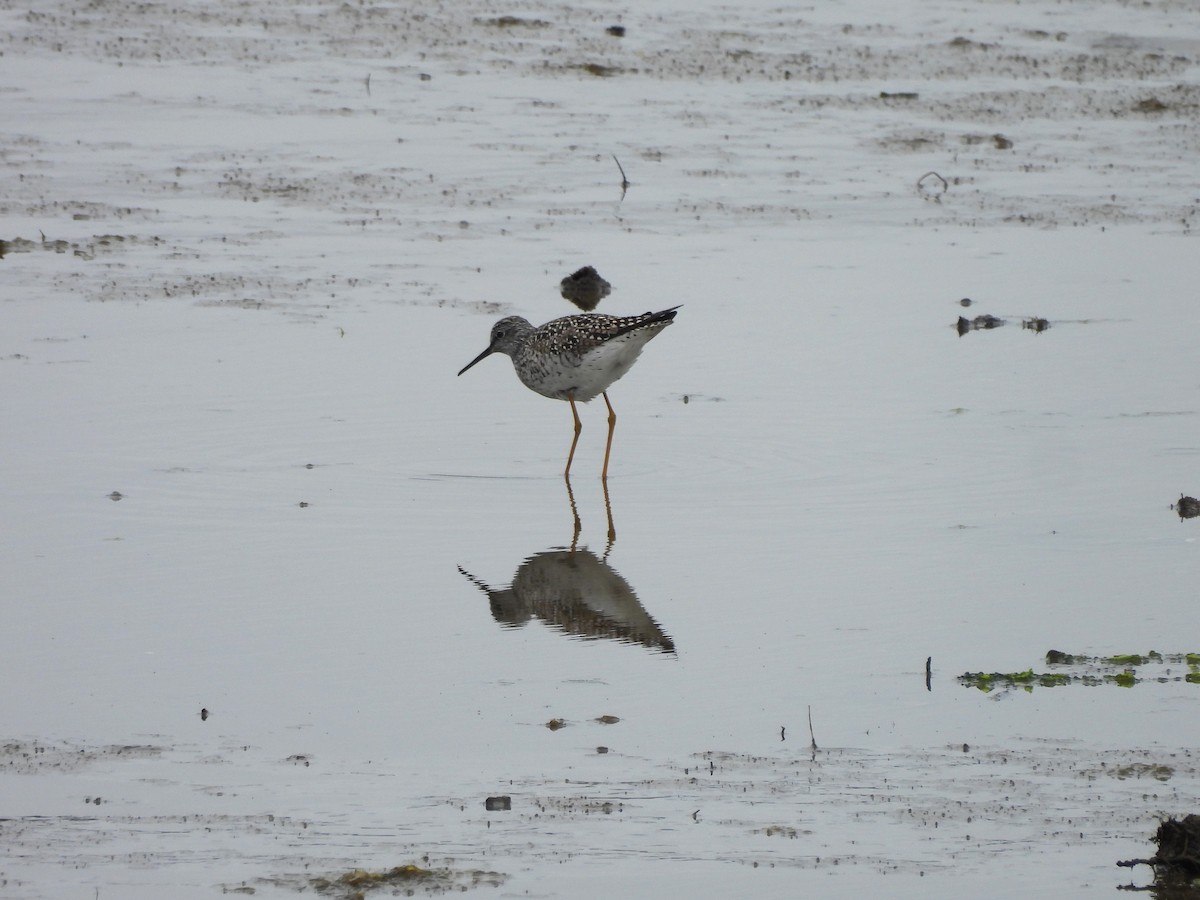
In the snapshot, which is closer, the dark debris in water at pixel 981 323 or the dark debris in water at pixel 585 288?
the dark debris in water at pixel 981 323

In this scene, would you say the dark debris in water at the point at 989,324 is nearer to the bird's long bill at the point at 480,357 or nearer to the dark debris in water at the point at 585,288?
the dark debris in water at the point at 585,288

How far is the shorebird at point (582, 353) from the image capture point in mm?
10562

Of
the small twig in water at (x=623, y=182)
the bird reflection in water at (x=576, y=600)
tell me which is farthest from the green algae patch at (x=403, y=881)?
the small twig in water at (x=623, y=182)

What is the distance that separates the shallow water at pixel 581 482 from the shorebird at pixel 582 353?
1.13 ft

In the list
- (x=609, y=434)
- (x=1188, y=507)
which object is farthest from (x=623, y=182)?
(x=1188, y=507)

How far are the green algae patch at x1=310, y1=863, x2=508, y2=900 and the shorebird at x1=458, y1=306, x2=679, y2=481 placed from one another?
516 cm

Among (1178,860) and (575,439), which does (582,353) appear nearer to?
(575,439)

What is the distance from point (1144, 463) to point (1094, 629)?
8.58 ft

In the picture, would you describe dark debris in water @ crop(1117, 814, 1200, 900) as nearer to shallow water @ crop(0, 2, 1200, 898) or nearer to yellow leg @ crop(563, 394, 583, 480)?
shallow water @ crop(0, 2, 1200, 898)

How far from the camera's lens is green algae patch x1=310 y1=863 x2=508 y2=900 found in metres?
5.12

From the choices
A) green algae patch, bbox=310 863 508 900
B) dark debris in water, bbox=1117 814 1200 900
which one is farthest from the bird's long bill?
dark debris in water, bbox=1117 814 1200 900

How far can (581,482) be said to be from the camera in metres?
9.90

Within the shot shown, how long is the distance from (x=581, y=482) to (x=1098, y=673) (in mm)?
3677

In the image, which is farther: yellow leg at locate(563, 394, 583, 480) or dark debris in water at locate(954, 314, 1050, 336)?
dark debris in water at locate(954, 314, 1050, 336)
